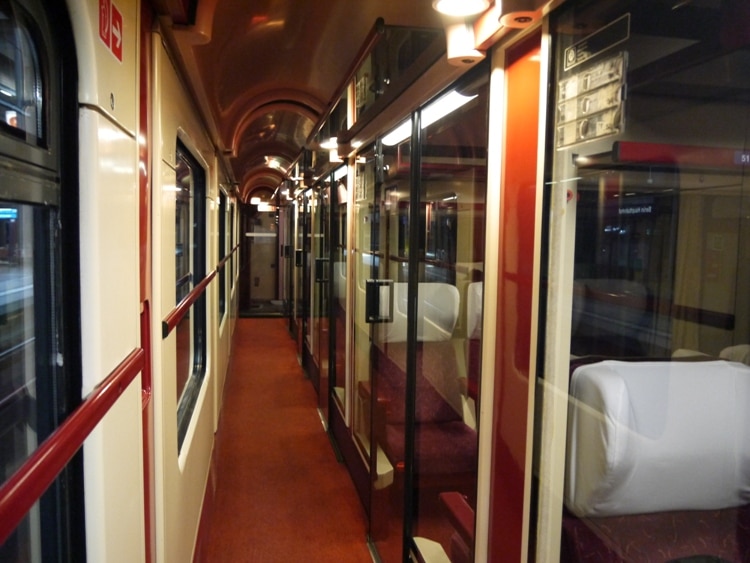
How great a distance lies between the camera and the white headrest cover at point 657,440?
1483 millimetres

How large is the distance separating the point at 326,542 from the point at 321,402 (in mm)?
2395

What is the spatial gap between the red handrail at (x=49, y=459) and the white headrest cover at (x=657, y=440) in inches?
43.3

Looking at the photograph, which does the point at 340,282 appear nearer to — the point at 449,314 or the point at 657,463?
the point at 449,314

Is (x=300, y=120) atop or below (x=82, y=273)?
atop

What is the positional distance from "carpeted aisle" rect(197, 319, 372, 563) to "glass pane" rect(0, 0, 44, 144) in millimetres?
2602

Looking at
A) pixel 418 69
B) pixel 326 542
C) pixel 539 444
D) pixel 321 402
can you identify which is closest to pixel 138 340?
pixel 539 444

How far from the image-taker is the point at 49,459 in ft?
2.51

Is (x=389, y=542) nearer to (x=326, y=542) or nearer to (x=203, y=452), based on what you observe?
(x=326, y=542)

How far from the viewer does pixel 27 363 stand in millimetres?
1059

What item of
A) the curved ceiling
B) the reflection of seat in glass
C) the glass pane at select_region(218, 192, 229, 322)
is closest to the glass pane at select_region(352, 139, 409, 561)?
the curved ceiling

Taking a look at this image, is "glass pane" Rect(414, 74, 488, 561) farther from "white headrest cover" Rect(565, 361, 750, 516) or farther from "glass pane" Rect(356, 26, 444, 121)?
"white headrest cover" Rect(565, 361, 750, 516)

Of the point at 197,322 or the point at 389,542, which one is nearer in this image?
the point at 389,542

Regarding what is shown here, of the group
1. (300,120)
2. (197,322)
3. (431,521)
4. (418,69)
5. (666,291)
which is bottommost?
(431,521)

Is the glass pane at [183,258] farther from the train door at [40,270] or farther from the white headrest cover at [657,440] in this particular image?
the white headrest cover at [657,440]
